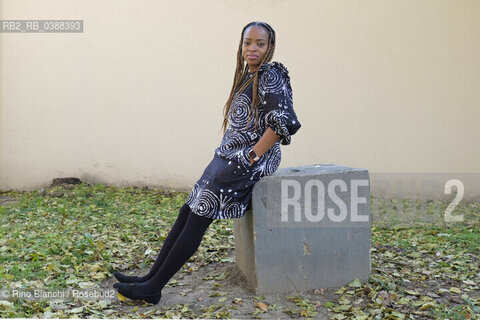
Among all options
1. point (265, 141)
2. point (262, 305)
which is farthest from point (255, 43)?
point (262, 305)

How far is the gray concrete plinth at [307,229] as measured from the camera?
9.99 feet

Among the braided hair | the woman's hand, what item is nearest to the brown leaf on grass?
the woman's hand

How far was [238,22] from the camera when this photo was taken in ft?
20.5

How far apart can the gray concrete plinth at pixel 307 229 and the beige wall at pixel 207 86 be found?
3.13 m

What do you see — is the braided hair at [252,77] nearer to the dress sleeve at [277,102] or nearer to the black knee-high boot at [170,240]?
the dress sleeve at [277,102]

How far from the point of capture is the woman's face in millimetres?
3070

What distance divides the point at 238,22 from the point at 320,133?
5.15 ft

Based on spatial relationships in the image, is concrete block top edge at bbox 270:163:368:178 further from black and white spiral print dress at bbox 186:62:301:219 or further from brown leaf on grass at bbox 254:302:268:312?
brown leaf on grass at bbox 254:302:268:312

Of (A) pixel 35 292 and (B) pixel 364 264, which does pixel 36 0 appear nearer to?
(A) pixel 35 292

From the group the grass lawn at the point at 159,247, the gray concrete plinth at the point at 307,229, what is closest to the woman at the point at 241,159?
the gray concrete plinth at the point at 307,229

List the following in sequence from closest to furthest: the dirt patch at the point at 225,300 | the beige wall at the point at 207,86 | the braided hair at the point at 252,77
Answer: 1. the dirt patch at the point at 225,300
2. the braided hair at the point at 252,77
3. the beige wall at the point at 207,86

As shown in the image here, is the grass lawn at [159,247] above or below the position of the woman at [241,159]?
below

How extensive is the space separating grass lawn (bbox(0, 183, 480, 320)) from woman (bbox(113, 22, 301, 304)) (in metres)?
0.25

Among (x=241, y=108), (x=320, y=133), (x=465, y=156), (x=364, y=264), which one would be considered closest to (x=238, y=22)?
(x=320, y=133)
